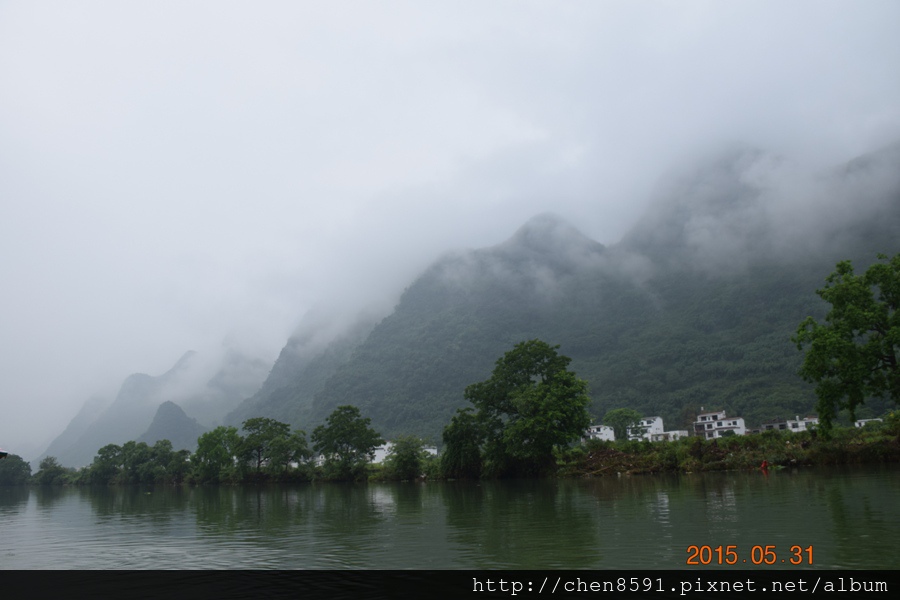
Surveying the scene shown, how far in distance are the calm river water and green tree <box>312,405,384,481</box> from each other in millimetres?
50757

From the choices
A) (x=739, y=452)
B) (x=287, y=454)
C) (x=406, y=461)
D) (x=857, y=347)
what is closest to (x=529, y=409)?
(x=739, y=452)

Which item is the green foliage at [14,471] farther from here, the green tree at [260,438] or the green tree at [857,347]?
the green tree at [857,347]

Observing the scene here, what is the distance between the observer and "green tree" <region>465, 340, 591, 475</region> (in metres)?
54.2

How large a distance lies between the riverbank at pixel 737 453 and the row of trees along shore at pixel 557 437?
89mm

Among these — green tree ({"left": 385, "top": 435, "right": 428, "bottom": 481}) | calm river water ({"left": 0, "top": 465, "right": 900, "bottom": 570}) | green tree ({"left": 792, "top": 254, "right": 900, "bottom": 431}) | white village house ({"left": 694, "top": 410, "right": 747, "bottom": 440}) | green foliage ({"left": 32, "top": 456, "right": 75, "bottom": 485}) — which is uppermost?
green tree ({"left": 792, "top": 254, "right": 900, "bottom": 431})

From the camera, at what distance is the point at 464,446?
6112 cm

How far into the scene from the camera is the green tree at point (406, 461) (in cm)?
7138

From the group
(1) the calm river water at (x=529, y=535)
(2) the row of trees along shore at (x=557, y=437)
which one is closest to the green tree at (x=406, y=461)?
(2) the row of trees along shore at (x=557, y=437)

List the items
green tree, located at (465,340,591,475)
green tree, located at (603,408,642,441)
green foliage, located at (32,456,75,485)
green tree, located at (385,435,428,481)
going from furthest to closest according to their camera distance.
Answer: green tree, located at (603,408,642,441), green foliage, located at (32,456,75,485), green tree, located at (385,435,428,481), green tree, located at (465,340,591,475)

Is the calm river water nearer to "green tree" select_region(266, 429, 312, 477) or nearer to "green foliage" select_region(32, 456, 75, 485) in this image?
"green tree" select_region(266, 429, 312, 477)

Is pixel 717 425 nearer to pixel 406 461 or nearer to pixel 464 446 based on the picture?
pixel 406 461

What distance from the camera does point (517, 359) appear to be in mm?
60125

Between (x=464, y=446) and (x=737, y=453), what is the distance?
26.8 m

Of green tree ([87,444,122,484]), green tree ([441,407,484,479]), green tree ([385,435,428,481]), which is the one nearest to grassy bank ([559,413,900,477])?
green tree ([441,407,484,479])
